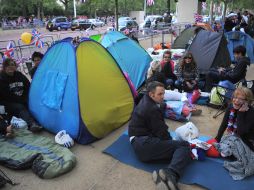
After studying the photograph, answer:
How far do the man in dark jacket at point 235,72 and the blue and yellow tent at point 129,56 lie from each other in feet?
5.57

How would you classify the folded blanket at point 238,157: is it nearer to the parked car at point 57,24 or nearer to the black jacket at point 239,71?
the black jacket at point 239,71

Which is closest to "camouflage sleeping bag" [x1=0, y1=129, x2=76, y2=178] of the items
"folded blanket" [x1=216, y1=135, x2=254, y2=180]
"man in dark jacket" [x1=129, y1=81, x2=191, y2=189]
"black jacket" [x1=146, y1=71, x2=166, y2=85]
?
"man in dark jacket" [x1=129, y1=81, x2=191, y2=189]

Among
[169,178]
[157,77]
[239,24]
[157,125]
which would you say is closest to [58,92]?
[157,125]

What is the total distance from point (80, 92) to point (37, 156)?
1.21 m

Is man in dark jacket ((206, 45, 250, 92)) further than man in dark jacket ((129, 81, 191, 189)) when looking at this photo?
Yes

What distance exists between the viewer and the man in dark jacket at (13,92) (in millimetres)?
5129

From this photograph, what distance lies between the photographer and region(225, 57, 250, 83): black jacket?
6273mm

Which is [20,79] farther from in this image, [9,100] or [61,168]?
[61,168]

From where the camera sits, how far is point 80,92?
4.56 metres

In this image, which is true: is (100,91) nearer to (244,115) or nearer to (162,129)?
Result: (162,129)

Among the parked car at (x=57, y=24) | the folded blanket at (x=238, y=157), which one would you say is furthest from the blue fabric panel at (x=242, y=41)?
the parked car at (x=57, y=24)

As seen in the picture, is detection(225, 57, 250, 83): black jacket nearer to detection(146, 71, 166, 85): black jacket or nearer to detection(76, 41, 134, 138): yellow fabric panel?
detection(146, 71, 166, 85): black jacket

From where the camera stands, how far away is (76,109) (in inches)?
178

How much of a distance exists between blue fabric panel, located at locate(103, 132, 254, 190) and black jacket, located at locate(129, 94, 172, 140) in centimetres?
42
